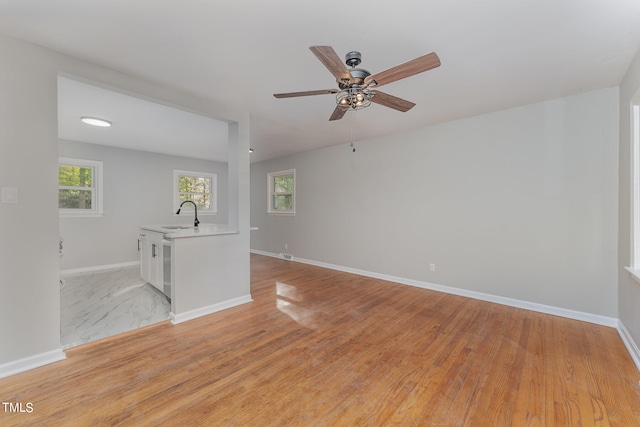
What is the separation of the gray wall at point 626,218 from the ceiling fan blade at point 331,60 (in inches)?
94.5

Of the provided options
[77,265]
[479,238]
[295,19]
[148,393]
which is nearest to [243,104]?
[295,19]

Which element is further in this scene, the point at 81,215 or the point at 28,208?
the point at 81,215

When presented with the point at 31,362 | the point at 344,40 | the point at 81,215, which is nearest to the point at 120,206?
the point at 81,215

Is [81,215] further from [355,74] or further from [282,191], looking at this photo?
[355,74]

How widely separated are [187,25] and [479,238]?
393cm

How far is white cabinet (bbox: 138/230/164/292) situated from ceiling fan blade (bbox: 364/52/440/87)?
10.4 ft

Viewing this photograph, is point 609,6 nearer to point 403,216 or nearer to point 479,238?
point 479,238

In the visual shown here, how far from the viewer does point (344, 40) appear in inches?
75.2

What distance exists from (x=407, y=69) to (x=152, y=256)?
12.9 ft

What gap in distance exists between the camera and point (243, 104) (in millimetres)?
3131

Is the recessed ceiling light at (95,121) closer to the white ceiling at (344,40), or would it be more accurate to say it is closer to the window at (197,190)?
the white ceiling at (344,40)

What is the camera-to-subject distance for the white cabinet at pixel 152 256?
3422 mm

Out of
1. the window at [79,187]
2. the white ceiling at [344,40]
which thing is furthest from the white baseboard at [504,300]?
the window at [79,187]

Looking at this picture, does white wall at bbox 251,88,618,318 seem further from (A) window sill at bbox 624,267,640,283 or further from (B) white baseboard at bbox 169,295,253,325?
(B) white baseboard at bbox 169,295,253,325
